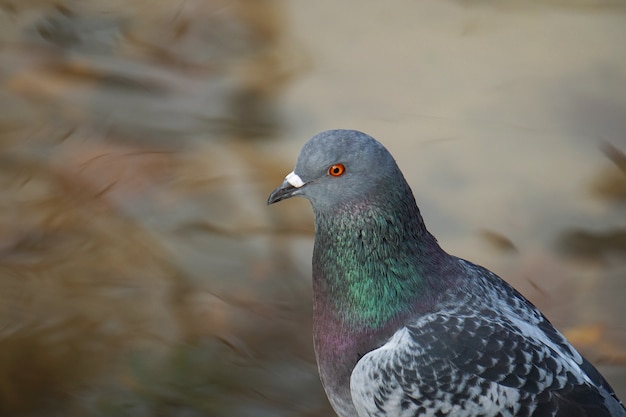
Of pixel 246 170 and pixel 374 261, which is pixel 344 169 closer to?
pixel 374 261

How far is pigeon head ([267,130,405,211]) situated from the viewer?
4.40 m

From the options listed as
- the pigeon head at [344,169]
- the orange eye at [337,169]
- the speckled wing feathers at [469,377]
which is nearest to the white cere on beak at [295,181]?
the pigeon head at [344,169]

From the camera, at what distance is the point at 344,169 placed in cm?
442

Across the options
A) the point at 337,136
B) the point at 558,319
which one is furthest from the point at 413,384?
the point at 558,319

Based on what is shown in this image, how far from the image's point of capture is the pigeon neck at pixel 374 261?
4.48 metres

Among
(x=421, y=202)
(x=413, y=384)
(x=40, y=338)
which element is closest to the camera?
(x=413, y=384)

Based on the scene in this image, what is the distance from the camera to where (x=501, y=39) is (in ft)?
27.4

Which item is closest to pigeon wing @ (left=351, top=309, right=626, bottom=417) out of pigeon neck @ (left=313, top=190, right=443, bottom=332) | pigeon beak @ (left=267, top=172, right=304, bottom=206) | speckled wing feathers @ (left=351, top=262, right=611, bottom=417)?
speckled wing feathers @ (left=351, top=262, right=611, bottom=417)

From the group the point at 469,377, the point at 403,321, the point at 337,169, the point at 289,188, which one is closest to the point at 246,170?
the point at 289,188

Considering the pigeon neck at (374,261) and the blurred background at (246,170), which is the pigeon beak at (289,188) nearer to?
the pigeon neck at (374,261)

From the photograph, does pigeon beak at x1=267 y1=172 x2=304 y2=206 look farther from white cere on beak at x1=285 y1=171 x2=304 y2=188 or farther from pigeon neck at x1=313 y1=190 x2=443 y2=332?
pigeon neck at x1=313 y1=190 x2=443 y2=332

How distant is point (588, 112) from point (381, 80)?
1679 mm

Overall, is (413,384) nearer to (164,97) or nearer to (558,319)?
(558,319)

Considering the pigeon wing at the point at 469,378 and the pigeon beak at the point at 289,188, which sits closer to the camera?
the pigeon wing at the point at 469,378
